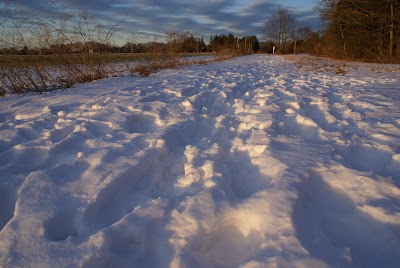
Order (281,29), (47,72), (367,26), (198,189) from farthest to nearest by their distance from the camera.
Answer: (281,29), (367,26), (47,72), (198,189)

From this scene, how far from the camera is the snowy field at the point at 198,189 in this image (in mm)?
1401

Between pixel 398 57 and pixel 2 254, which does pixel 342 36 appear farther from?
pixel 2 254

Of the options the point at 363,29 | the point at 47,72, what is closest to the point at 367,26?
the point at 363,29

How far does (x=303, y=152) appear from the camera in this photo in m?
2.42

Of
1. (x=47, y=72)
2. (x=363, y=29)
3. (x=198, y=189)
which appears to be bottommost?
(x=198, y=189)

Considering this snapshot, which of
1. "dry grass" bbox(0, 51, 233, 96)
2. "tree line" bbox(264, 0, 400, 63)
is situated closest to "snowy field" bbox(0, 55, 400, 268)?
"dry grass" bbox(0, 51, 233, 96)

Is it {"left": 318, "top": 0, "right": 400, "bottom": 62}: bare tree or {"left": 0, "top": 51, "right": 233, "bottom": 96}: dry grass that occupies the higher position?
{"left": 318, "top": 0, "right": 400, "bottom": 62}: bare tree

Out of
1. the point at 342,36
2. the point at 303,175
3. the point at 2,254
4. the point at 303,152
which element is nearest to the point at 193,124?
the point at 303,152

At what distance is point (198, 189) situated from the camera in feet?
6.49

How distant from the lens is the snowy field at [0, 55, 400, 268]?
4.60ft

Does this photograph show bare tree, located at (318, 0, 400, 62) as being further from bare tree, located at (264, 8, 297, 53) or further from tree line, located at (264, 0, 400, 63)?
bare tree, located at (264, 8, 297, 53)

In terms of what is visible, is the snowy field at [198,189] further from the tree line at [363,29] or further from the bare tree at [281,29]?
the bare tree at [281,29]

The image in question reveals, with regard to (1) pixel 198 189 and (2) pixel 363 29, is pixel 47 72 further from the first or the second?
(2) pixel 363 29

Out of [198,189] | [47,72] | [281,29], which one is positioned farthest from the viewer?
[281,29]
